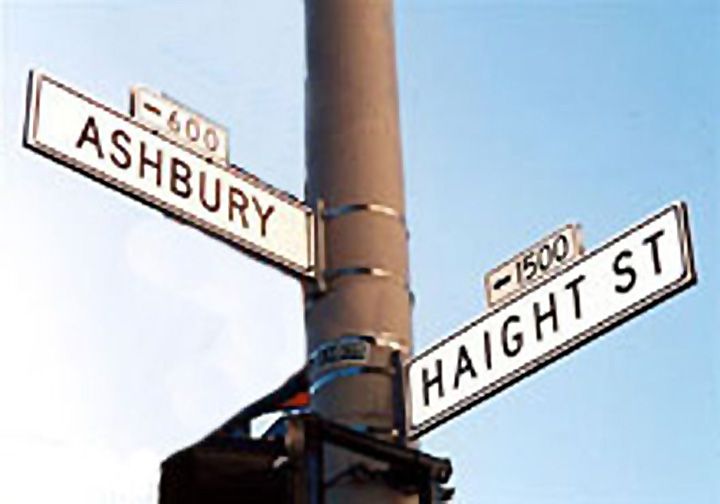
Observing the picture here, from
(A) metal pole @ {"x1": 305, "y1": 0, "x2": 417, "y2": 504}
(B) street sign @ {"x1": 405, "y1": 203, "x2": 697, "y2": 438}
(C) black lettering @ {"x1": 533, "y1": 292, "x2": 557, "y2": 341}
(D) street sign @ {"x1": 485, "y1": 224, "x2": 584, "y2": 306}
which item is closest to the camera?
(B) street sign @ {"x1": 405, "y1": 203, "x2": 697, "y2": 438}

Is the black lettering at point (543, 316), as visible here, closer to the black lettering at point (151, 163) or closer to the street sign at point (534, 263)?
the street sign at point (534, 263)

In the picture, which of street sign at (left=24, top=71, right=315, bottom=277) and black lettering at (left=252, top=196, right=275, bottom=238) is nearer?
street sign at (left=24, top=71, right=315, bottom=277)

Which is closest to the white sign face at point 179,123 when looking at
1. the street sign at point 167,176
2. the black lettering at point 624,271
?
the street sign at point 167,176

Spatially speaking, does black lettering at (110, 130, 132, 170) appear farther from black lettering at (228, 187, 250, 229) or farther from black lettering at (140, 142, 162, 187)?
black lettering at (228, 187, 250, 229)

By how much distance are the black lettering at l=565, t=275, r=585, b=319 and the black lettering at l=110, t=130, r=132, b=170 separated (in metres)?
1.36

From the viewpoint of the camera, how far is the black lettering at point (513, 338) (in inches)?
139

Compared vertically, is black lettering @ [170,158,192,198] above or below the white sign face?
below

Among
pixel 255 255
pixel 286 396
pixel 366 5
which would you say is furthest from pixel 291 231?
pixel 366 5

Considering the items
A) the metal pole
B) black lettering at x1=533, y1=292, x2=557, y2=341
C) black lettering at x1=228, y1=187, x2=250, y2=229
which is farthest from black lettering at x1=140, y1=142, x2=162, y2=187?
black lettering at x1=533, y1=292, x2=557, y2=341

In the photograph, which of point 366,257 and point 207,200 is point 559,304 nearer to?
point 366,257

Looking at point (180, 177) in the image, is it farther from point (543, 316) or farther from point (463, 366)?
point (543, 316)

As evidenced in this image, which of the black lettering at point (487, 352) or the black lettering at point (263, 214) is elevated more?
the black lettering at point (263, 214)

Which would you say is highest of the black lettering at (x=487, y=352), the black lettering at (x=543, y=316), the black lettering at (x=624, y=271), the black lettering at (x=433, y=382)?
the black lettering at (x=624, y=271)

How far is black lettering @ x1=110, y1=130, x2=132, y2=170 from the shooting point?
3606 mm
